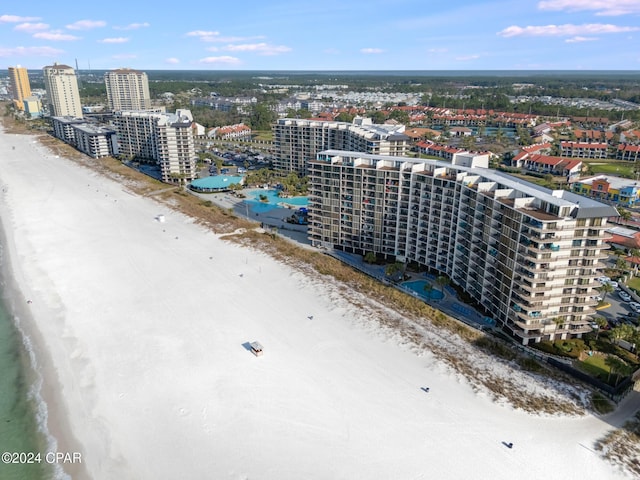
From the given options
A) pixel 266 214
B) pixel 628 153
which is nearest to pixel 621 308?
pixel 266 214

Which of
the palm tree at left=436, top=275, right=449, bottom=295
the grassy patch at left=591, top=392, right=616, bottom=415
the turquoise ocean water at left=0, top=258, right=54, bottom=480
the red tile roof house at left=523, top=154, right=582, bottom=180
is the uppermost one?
the red tile roof house at left=523, top=154, right=582, bottom=180

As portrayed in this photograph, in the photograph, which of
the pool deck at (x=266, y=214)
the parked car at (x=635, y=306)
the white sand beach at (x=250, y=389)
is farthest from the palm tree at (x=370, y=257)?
the parked car at (x=635, y=306)

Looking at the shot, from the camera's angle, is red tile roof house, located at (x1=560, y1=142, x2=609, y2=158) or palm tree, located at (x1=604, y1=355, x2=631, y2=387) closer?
palm tree, located at (x1=604, y1=355, x2=631, y2=387)

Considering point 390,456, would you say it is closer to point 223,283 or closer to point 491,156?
point 223,283

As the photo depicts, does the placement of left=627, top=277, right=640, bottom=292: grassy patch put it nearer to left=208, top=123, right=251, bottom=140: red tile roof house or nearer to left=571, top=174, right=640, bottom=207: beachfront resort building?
left=571, top=174, right=640, bottom=207: beachfront resort building

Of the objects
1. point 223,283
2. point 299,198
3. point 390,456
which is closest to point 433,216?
point 223,283

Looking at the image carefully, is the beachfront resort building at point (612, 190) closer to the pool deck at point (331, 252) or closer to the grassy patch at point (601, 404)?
the pool deck at point (331, 252)

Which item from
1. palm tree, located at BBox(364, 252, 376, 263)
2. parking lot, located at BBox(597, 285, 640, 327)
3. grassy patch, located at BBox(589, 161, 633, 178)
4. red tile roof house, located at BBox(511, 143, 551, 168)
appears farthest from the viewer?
red tile roof house, located at BBox(511, 143, 551, 168)

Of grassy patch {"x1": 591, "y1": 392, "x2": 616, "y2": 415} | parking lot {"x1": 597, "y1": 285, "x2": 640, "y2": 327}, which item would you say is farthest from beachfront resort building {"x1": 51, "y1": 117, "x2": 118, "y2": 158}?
grassy patch {"x1": 591, "y1": 392, "x2": 616, "y2": 415}
